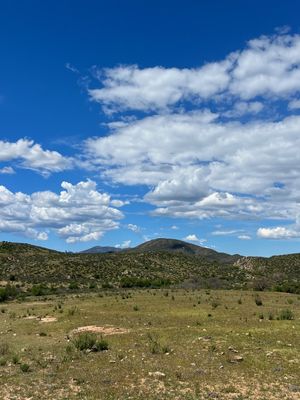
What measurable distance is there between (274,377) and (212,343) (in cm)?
557

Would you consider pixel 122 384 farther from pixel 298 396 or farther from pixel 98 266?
pixel 98 266

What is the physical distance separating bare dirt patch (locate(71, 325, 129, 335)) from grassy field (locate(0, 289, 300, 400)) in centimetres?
6

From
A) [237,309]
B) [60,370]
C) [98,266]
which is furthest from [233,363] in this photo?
[98,266]

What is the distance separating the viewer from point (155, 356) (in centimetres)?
2148

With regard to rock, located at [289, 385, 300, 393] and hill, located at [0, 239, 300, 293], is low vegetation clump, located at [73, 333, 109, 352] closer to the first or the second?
rock, located at [289, 385, 300, 393]

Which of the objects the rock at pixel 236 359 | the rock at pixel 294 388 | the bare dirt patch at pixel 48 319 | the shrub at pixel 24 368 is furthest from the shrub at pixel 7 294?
the rock at pixel 294 388

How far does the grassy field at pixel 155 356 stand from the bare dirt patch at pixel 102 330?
62mm

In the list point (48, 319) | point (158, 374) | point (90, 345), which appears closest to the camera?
point (158, 374)

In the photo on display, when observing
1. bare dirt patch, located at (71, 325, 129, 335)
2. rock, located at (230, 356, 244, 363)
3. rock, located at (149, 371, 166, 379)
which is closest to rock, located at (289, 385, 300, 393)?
rock, located at (230, 356, 244, 363)

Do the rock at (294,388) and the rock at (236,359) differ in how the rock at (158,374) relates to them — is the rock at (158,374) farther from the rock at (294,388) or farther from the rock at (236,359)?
the rock at (294,388)

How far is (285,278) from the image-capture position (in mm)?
78562

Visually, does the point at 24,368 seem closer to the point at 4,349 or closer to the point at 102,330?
the point at 4,349

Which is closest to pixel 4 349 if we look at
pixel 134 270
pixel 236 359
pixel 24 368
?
pixel 24 368

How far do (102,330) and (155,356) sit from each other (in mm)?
7855
